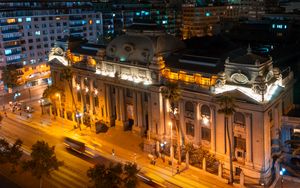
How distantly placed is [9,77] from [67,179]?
74.9 meters

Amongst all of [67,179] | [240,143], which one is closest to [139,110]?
[67,179]

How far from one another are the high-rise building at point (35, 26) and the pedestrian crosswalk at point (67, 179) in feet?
285

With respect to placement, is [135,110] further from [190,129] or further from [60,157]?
[60,157]

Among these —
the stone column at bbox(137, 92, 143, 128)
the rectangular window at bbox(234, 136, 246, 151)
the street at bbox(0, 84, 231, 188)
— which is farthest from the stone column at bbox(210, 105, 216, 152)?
the stone column at bbox(137, 92, 143, 128)

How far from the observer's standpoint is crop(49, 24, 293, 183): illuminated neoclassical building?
283 ft

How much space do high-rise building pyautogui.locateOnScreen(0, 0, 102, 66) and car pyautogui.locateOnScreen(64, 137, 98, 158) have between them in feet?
240

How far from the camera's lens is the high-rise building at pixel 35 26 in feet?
540

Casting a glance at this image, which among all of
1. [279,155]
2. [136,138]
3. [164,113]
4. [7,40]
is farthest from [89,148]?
[7,40]

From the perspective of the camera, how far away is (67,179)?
8994 cm

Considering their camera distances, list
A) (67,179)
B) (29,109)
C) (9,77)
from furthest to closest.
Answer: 1. (9,77)
2. (29,109)
3. (67,179)

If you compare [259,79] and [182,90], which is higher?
[259,79]

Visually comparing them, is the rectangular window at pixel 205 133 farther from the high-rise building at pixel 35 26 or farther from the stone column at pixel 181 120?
the high-rise building at pixel 35 26

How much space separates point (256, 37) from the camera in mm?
163750

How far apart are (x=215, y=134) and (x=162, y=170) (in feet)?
50.7
